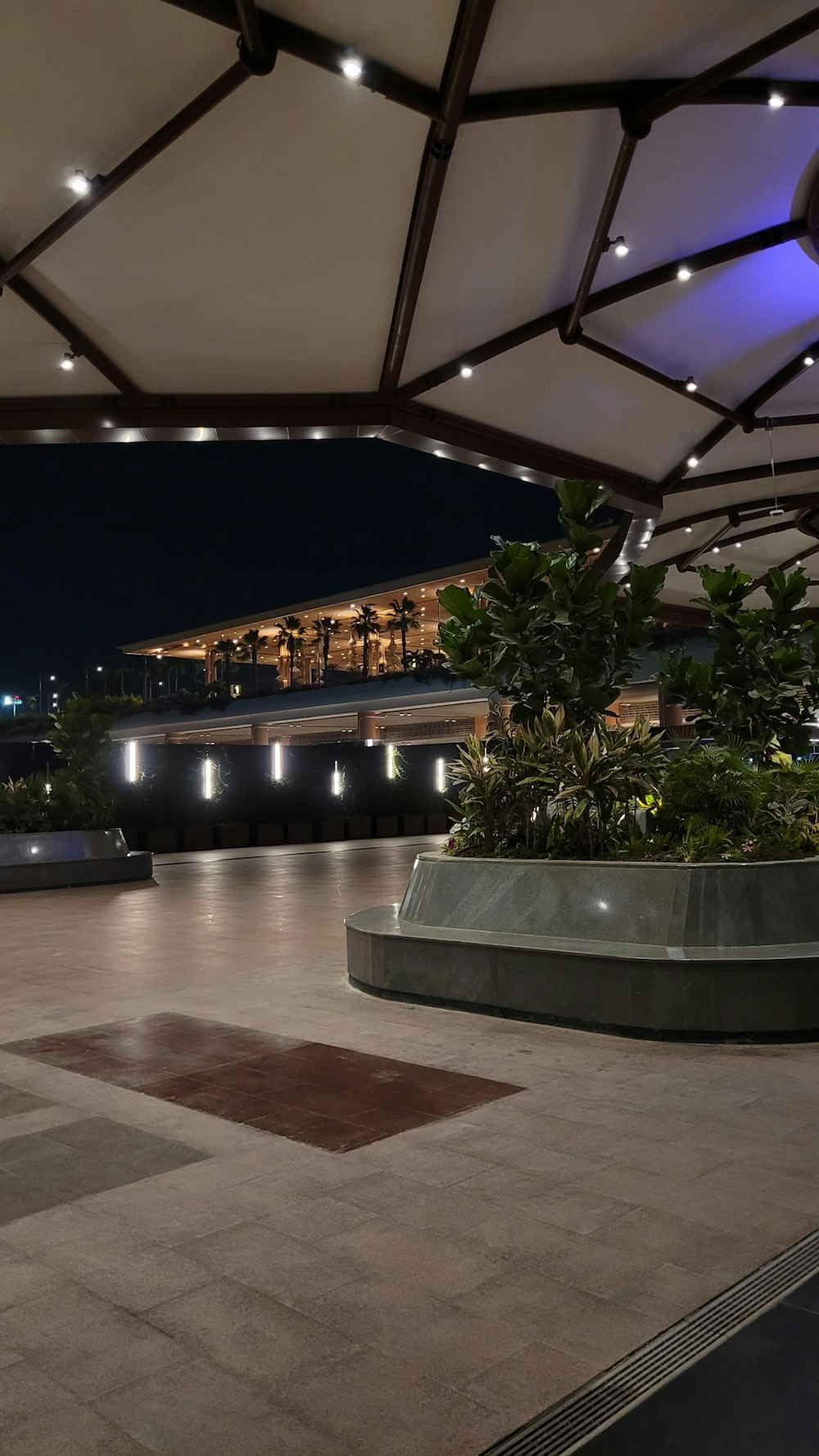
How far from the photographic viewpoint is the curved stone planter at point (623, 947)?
6.21m

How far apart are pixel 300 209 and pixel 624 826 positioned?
712 cm

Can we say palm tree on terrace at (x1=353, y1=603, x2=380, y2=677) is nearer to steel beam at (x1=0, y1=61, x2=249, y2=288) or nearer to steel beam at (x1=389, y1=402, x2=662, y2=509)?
steel beam at (x1=389, y1=402, x2=662, y2=509)

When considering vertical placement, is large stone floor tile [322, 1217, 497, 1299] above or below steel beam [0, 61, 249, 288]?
below

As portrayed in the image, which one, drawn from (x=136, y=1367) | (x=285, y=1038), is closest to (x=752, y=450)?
(x=285, y=1038)

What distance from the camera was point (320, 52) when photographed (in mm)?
8680

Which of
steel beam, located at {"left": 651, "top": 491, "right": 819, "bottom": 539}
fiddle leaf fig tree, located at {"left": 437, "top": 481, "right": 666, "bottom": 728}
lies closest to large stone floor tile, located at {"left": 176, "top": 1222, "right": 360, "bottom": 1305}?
fiddle leaf fig tree, located at {"left": 437, "top": 481, "right": 666, "bottom": 728}

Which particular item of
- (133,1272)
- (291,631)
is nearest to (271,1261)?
(133,1272)

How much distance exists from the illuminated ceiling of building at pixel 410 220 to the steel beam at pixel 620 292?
0.11 feet

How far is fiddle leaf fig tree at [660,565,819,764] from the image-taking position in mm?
10898

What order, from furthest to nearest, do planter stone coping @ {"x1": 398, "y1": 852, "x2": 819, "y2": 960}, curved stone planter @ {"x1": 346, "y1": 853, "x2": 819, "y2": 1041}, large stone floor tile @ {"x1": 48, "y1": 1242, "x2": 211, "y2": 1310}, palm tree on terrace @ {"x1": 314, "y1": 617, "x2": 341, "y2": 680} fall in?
palm tree on terrace @ {"x1": 314, "y1": 617, "x2": 341, "y2": 680}, planter stone coping @ {"x1": 398, "y1": 852, "x2": 819, "y2": 960}, curved stone planter @ {"x1": 346, "y1": 853, "x2": 819, "y2": 1041}, large stone floor tile @ {"x1": 48, "y1": 1242, "x2": 211, "y2": 1310}

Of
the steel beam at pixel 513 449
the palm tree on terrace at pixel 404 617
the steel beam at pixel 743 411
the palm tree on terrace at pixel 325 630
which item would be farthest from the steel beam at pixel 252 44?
the palm tree on terrace at pixel 325 630

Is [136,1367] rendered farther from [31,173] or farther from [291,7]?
[31,173]

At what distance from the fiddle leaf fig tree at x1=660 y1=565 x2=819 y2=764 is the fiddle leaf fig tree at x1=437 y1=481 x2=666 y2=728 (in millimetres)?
2221

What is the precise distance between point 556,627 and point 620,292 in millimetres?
6605
